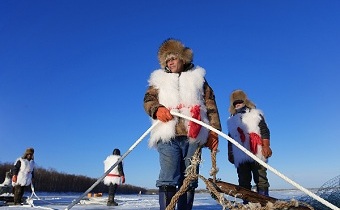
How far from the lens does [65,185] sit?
34.2m

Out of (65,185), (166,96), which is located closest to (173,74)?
(166,96)

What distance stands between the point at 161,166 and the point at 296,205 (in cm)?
111

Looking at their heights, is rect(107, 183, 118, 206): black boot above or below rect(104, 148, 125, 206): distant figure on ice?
below

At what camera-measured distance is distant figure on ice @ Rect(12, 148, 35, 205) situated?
8773mm

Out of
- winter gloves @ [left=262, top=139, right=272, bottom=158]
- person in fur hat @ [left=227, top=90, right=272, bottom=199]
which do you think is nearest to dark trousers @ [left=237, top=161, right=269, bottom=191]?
person in fur hat @ [left=227, top=90, right=272, bottom=199]

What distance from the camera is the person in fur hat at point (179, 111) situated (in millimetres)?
2967

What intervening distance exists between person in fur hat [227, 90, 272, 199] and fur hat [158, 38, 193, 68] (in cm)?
191

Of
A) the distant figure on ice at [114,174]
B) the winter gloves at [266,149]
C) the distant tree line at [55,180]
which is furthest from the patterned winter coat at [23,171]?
the distant tree line at [55,180]

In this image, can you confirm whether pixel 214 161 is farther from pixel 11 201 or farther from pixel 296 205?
pixel 11 201

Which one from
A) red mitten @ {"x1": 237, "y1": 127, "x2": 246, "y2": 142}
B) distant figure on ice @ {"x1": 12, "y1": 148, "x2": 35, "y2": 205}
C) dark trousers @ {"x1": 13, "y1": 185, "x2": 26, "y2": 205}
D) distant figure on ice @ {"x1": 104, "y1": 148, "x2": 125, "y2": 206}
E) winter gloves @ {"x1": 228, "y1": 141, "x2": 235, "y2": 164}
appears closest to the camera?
red mitten @ {"x1": 237, "y1": 127, "x2": 246, "y2": 142}

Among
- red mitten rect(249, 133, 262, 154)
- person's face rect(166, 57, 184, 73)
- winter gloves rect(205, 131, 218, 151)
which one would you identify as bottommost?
winter gloves rect(205, 131, 218, 151)

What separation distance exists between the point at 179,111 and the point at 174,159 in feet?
1.32

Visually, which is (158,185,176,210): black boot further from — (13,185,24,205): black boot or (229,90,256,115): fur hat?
(13,185,24,205): black boot

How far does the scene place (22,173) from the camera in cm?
904
